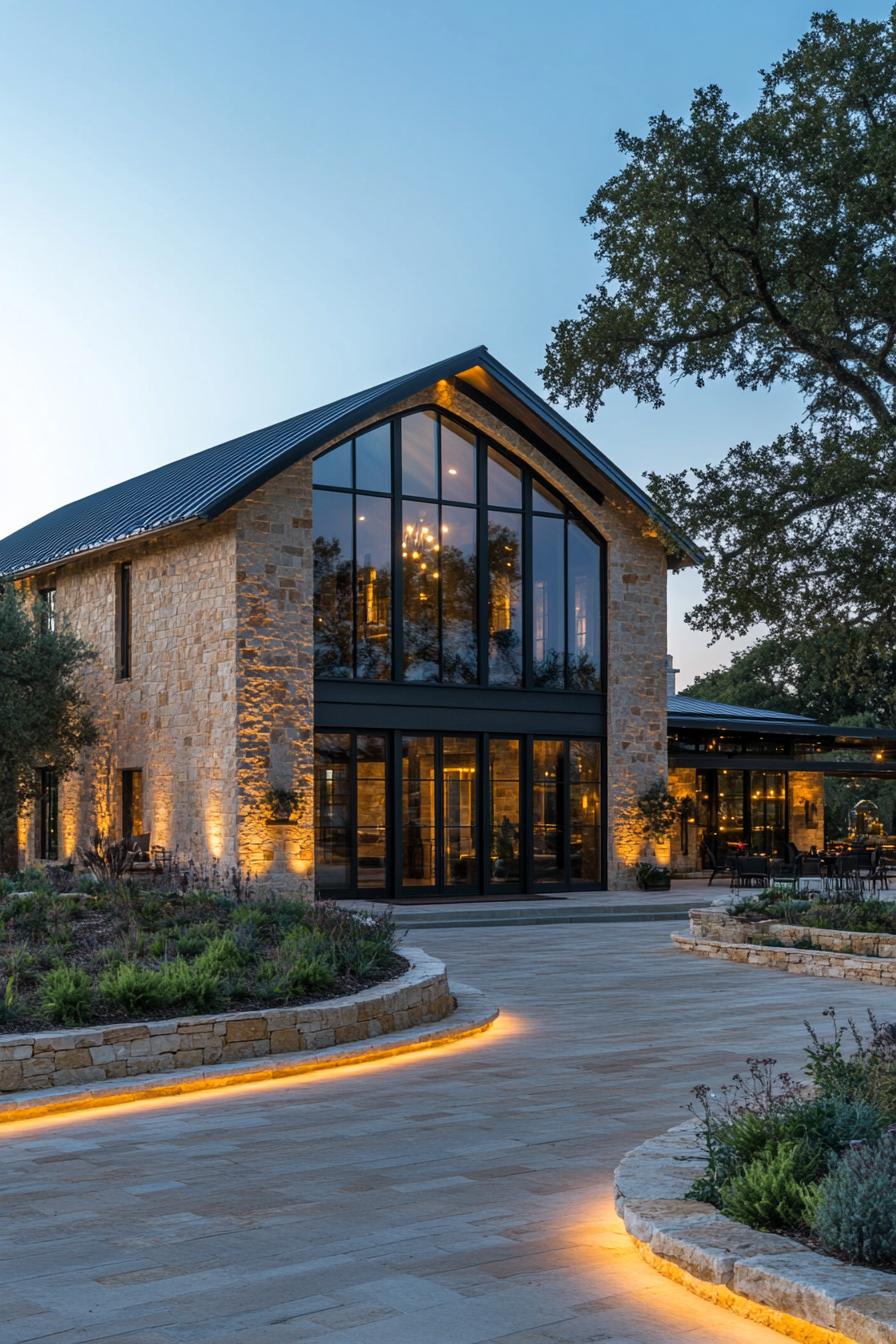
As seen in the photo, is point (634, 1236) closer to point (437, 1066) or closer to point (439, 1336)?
point (439, 1336)

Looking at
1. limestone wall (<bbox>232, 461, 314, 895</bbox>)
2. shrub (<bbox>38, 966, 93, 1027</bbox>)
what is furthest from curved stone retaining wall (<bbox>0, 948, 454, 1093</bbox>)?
limestone wall (<bbox>232, 461, 314, 895</bbox>)

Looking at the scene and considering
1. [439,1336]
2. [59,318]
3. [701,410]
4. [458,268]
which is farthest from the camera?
A: [458,268]

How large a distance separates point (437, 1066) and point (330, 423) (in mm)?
13877

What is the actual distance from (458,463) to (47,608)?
874cm

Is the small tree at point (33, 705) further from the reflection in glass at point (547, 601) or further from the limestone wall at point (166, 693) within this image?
the reflection in glass at point (547, 601)

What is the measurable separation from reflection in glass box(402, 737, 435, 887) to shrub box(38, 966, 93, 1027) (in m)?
14.1

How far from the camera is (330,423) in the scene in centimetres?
2098

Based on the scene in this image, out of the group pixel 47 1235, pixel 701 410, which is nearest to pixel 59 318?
pixel 701 410

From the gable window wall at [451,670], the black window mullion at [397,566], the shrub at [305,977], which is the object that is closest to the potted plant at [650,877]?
the gable window wall at [451,670]

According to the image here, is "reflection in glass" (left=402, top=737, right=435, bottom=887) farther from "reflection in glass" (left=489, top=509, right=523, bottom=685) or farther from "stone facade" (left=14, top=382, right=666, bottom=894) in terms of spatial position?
"stone facade" (left=14, top=382, right=666, bottom=894)

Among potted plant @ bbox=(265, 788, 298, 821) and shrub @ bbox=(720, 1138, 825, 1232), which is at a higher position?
potted plant @ bbox=(265, 788, 298, 821)

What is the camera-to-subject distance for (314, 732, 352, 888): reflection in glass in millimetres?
21797

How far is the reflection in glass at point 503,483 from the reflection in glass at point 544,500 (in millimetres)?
303

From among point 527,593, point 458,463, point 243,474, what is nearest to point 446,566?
point 527,593
